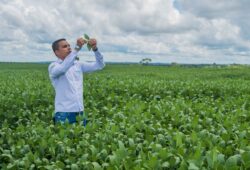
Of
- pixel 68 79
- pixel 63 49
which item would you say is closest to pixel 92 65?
pixel 68 79

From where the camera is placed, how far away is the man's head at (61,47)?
6699mm

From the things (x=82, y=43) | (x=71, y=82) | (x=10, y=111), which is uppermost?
(x=82, y=43)

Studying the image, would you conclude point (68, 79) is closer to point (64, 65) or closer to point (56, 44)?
point (64, 65)

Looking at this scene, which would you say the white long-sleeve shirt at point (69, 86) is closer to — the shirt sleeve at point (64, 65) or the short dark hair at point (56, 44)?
the shirt sleeve at point (64, 65)

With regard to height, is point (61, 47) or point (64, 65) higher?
point (61, 47)

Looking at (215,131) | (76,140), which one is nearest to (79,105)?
(76,140)

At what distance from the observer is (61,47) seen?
6.71 meters

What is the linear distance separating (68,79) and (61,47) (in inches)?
23.2

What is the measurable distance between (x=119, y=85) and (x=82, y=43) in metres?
8.24

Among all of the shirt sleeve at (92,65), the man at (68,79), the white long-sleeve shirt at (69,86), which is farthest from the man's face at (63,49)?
the shirt sleeve at (92,65)

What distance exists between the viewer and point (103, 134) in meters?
5.03

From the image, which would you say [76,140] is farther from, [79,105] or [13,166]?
[79,105]

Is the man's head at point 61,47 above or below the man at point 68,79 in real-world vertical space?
above

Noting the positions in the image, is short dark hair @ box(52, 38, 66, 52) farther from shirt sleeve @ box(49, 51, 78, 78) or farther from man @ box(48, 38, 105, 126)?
shirt sleeve @ box(49, 51, 78, 78)
